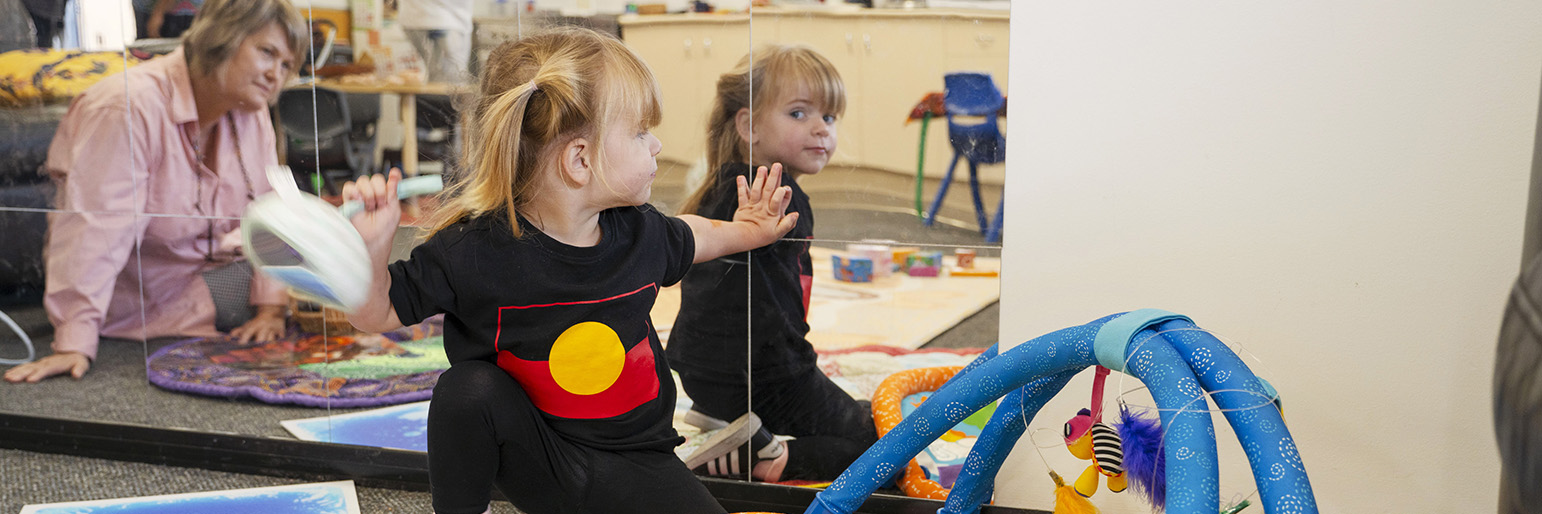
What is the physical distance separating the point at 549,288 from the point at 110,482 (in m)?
0.75

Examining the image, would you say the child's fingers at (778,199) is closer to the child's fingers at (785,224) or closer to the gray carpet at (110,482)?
the child's fingers at (785,224)

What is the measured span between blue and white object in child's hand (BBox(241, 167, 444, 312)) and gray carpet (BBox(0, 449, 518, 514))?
1.53ft

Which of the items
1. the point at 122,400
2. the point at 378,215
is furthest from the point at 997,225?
the point at 122,400

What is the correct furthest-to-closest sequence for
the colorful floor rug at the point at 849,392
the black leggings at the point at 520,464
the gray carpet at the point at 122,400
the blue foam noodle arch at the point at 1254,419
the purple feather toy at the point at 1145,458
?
the gray carpet at the point at 122,400, the colorful floor rug at the point at 849,392, the black leggings at the point at 520,464, the purple feather toy at the point at 1145,458, the blue foam noodle arch at the point at 1254,419

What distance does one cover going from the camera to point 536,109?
0.96 metres

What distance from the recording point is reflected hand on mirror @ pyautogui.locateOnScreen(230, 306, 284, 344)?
138 cm

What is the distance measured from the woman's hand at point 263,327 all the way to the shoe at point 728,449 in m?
0.59

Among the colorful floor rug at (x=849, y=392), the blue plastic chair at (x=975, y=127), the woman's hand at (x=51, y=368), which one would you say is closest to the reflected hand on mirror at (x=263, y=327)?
the colorful floor rug at (x=849, y=392)

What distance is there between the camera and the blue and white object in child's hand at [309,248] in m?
0.84

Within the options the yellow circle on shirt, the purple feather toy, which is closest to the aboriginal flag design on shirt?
the yellow circle on shirt

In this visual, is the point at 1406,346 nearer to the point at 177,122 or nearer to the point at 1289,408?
the point at 1289,408

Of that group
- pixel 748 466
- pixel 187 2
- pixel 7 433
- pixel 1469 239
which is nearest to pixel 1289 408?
pixel 1469 239

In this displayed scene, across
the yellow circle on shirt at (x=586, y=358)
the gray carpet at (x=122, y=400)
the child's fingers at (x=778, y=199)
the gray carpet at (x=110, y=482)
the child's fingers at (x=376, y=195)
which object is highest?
the child's fingers at (x=376, y=195)

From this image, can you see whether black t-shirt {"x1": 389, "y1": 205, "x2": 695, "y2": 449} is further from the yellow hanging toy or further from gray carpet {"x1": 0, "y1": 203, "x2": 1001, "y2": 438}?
gray carpet {"x1": 0, "y1": 203, "x2": 1001, "y2": 438}
